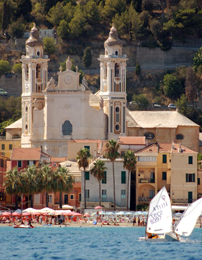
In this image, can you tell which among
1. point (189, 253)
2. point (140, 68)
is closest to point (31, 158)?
point (189, 253)

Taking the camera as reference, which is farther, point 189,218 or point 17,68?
point 17,68

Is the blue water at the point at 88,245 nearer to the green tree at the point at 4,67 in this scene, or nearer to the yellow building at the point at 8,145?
the yellow building at the point at 8,145

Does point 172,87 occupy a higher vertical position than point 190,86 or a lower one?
higher

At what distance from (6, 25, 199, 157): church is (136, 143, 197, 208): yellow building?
16172 millimetres

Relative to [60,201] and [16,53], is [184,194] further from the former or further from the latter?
[16,53]

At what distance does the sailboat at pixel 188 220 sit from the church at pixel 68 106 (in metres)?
46.9

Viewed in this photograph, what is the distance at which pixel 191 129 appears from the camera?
15075 cm

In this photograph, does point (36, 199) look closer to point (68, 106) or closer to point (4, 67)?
point (68, 106)

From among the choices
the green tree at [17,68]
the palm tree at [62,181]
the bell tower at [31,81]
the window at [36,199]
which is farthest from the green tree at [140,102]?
the palm tree at [62,181]

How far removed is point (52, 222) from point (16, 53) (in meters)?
80.7

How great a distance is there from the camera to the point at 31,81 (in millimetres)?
146875

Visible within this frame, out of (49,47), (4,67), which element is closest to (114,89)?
(4,67)

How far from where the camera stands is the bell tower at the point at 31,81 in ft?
481

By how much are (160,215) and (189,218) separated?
2.27 metres
